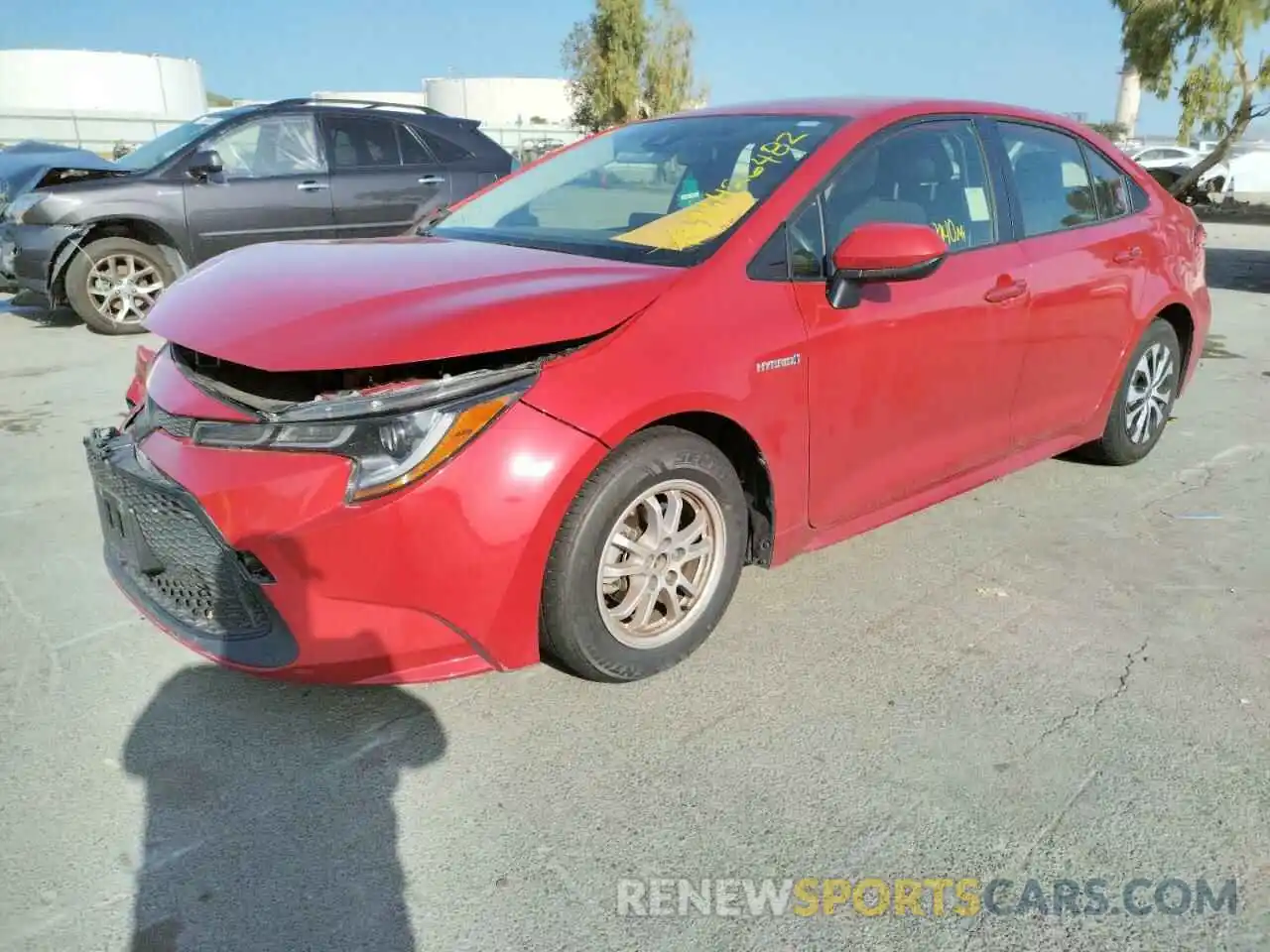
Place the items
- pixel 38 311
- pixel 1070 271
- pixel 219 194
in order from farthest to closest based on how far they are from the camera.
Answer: pixel 38 311 < pixel 219 194 < pixel 1070 271

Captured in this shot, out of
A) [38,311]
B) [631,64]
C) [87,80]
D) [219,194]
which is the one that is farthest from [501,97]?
[219,194]

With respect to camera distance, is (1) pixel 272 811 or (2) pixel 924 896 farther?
(1) pixel 272 811

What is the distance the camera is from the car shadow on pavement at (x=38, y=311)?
8.42 metres

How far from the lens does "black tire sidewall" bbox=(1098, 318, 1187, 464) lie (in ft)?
14.1

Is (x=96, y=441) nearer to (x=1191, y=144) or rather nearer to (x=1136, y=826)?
(x=1136, y=826)

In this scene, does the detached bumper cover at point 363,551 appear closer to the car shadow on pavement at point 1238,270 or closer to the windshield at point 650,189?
the windshield at point 650,189

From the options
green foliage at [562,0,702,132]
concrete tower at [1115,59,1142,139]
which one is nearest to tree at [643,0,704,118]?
green foliage at [562,0,702,132]

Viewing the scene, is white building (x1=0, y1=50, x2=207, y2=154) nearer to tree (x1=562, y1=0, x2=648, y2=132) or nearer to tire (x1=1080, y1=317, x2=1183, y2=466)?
tree (x1=562, y1=0, x2=648, y2=132)

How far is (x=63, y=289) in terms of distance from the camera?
25.3 ft

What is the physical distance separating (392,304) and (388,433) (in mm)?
373

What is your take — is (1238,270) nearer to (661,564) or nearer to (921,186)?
(921,186)

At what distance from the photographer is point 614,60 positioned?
3909 cm

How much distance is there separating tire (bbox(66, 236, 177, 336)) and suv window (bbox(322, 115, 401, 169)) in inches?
65.5

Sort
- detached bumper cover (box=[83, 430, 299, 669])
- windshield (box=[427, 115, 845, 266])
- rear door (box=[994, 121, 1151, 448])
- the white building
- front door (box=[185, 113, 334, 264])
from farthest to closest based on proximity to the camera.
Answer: the white building, front door (box=[185, 113, 334, 264]), rear door (box=[994, 121, 1151, 448]), windshield (box=[427, 115, 845, 266]), detached bumper cover (box=[83, 430, 299, 669])
